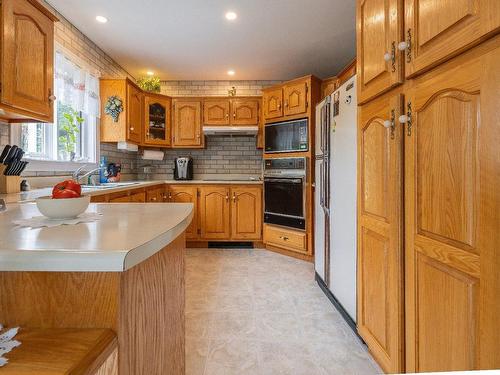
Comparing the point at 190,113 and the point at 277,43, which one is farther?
the point at 190,113

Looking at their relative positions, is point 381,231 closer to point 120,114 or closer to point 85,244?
point 85,244

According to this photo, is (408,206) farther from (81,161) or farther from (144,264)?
(81,161)

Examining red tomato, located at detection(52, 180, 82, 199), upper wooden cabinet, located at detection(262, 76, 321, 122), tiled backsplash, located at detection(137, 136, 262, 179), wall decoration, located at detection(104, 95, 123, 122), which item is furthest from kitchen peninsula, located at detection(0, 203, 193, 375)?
tiled backsplash, located at detection(137, 136, 262, 179)

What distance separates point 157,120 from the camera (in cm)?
435

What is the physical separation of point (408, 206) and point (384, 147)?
0.32 meters

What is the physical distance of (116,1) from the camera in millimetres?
2623

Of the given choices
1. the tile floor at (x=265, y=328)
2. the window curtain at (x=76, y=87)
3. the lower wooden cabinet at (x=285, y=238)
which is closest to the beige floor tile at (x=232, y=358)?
the tile floor at (x=265, y=328)

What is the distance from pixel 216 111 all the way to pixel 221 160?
2.60 feet

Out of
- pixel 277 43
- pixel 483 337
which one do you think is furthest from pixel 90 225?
pixel 277 43

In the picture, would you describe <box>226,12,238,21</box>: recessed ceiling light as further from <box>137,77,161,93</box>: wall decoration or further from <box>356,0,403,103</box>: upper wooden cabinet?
<box>137,77,161,93</box>: wall decoration

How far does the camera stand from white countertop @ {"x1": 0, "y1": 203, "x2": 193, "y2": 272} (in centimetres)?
53

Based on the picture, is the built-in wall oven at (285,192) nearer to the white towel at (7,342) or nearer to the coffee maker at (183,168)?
the coffee maker at (183,168)

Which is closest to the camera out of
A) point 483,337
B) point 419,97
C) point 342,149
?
point 483,337

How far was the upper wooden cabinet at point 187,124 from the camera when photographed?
175 inches
